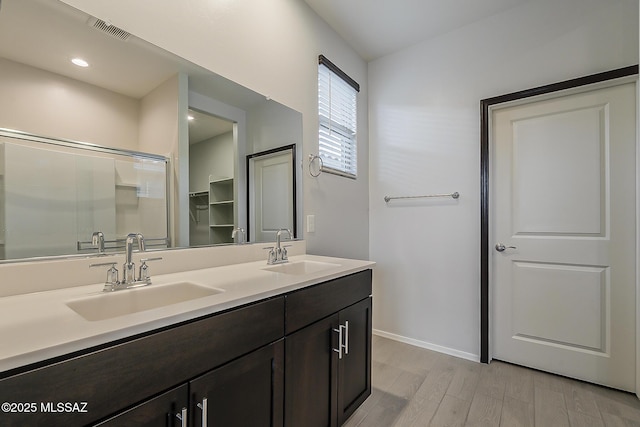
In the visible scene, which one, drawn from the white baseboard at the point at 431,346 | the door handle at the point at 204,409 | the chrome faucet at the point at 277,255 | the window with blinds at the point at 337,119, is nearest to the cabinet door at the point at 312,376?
the door handle at the point at 204,409

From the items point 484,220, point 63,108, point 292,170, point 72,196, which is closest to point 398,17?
point 292,170

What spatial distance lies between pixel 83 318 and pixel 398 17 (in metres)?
2.69

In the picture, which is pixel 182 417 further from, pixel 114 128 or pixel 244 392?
pixel 114 128

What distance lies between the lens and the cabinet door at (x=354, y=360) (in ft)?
4.77

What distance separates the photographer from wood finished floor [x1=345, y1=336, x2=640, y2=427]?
161cm

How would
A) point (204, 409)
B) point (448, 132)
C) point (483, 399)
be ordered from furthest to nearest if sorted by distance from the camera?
point (448, 132) < point (483, 399) < point (204, 409)

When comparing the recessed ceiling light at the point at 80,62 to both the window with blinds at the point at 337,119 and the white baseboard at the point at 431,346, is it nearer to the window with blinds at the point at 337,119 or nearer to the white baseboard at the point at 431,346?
the window with blinds at the point at 337,119

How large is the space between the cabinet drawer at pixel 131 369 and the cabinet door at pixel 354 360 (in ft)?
2.11

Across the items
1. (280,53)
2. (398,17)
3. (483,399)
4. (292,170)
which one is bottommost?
(483,399)

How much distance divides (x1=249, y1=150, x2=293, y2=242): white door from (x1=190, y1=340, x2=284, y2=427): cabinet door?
0.87 meters

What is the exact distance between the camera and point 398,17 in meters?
2.28

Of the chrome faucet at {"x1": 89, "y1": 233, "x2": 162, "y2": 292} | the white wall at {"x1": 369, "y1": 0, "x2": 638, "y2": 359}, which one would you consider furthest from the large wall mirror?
the white wall at {"x1": 369, "y1": 0, "x2": 638, "y2": 359}

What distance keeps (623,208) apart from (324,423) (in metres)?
2.25

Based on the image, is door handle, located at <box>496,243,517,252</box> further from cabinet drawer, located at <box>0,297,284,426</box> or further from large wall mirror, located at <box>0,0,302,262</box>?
cabinet drawer, located at <box>0,297,284,426</box>
